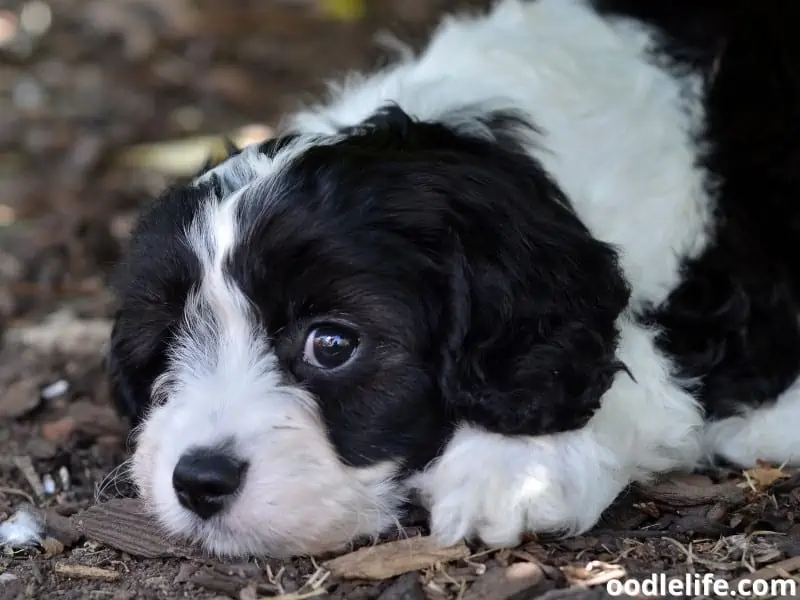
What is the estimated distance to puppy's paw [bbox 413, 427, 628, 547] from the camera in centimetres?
309

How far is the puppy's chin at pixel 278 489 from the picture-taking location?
9.55 ft

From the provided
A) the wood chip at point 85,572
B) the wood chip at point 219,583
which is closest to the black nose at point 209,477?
the wood chip at point 219,583

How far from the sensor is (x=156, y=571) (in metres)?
3.16

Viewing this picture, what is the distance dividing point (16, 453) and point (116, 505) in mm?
997

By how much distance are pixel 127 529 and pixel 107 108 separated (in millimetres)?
5424

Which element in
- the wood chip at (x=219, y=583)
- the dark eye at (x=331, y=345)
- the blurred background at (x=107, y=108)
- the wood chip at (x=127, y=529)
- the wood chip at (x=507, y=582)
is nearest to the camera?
the wood chip at (x=507, y=582)

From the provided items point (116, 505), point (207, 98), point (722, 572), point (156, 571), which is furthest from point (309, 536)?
point (207, 98)

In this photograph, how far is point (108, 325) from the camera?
5.72 metres

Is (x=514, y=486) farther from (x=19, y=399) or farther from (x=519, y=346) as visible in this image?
(x=19, y=399)

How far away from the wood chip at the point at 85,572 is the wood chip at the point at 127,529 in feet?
0.37

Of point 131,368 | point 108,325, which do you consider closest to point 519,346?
point 131,368

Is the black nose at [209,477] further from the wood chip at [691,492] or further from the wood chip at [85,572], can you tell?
the wood chip at [691,492]

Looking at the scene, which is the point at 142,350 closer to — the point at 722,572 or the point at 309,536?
the point at 309,536

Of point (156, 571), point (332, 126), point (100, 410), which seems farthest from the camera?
point (100, 410)
